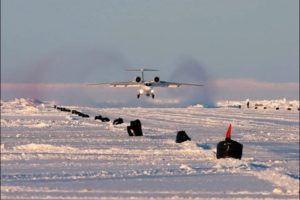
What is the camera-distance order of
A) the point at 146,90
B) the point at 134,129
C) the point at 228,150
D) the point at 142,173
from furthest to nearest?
1. the point at 146,90
2. the point at 134,129
3. the point at 228,150
4. the point at 142,173

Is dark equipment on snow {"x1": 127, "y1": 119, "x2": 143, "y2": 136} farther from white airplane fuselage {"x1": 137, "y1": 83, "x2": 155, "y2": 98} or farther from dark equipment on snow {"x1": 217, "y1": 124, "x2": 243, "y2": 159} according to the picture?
white airplane fuselage {"x1": 137, "y1": 83, "x2": 155, "y2": 98}

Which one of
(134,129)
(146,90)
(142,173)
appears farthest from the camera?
(146,90)

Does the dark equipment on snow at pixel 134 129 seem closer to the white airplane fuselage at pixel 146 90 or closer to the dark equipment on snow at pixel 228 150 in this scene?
the dark equipment on snow at pixel 228 150

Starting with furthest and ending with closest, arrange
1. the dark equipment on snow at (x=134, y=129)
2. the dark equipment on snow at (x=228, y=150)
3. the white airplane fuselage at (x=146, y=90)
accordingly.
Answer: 1. the white airplane fuselage at (x=146, y=90)
2. the dark equipment on snow at (x=134, y=129)
3. the dark equipment on snow at (x=228, y=150)

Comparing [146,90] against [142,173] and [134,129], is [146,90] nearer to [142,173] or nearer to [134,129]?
[134,129]

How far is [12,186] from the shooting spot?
14484 mm

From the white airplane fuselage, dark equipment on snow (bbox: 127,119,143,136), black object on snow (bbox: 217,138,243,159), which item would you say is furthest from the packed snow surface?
the white airplane fuselage

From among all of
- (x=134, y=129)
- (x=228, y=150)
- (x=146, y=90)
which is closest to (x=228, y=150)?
(x=228, y=150)

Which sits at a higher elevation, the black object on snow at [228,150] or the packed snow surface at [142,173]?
the black object on snow at [228,150]

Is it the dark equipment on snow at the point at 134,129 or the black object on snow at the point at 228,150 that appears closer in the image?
the black object on snow at the point at 228,150

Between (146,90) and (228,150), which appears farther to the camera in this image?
(146,90)

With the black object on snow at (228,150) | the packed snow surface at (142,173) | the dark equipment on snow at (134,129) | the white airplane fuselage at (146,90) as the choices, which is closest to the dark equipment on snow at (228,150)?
the black object on snow at (228,150)

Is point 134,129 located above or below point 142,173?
above

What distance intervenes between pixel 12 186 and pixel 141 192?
99.6 inches
